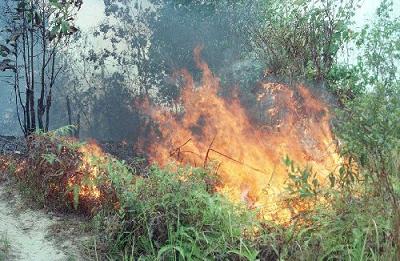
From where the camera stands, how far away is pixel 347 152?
435cm

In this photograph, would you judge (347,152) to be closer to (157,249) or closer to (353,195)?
(353,195)

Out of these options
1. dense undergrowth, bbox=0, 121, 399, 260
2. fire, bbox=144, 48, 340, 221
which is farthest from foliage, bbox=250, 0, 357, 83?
dense undergrowth, bbox=0, 121, 399, 260

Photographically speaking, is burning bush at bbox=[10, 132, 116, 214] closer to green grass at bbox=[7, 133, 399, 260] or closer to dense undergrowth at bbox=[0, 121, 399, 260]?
dense undergrowth at bbox=[0, 121, 399, 260]

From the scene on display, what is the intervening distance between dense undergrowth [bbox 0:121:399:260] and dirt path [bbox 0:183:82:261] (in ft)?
1.02

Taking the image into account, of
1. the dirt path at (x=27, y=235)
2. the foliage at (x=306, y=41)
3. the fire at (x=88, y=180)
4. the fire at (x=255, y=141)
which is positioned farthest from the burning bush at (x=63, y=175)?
the foliage at (x=306, y=41)

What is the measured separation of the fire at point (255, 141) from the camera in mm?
6606

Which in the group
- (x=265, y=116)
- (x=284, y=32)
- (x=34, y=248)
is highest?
(x=284, y=32)

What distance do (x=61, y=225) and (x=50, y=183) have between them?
894 millimetres

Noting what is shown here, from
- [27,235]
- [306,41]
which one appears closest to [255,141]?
[306,41]

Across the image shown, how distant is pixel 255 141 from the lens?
9719 millimetres

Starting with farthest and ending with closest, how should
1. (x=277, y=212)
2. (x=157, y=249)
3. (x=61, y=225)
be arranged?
(x=61, y=225)
(x=277, y=212)
(x=157, y=249)

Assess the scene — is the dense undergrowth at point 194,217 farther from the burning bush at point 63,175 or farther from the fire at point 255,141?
the fire at point 255,141

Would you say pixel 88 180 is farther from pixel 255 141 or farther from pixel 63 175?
pixel 255 141

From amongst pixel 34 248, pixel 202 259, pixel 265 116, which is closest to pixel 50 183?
pixel 34 248
